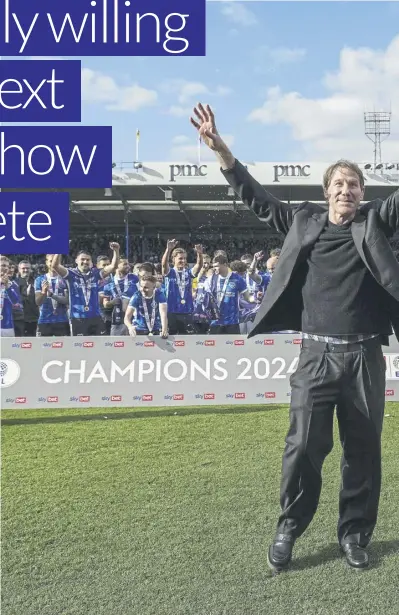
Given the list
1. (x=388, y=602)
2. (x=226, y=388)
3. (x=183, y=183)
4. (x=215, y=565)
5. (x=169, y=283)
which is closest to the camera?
(x=388, y=602)

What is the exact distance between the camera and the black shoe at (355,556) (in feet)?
11.1

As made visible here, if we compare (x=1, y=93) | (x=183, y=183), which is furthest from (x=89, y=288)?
(x=183, y=183)

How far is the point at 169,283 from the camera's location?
1150cm

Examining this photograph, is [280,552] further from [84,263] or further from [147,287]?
[84,263]

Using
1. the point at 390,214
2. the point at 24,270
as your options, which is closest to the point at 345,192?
the point at 390,214

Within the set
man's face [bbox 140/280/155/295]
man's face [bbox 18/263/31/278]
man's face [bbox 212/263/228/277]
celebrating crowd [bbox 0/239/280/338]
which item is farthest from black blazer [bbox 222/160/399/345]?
man's face [bbox 18/263/31/278]

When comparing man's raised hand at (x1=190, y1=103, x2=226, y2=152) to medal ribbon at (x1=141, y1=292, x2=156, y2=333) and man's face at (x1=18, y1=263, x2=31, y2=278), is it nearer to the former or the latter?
medal ribbon at (x1=141, y1=292, x2=156, y2=333)

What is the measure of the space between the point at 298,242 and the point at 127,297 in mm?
8566

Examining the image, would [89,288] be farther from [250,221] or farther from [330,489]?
[250,221]

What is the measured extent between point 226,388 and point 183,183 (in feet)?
61.6

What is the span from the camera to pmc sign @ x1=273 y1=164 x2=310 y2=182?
26109 millimetres

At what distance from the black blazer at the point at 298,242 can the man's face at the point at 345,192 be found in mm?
87

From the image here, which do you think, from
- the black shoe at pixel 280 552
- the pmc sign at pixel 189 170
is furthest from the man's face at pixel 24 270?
the pmc sign at pixel 189 170
